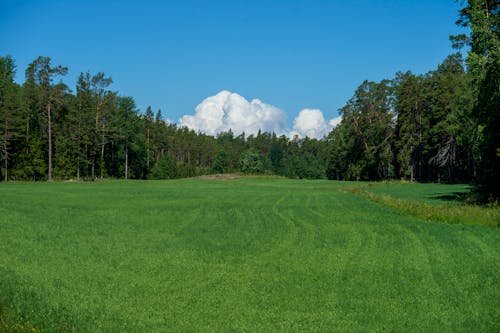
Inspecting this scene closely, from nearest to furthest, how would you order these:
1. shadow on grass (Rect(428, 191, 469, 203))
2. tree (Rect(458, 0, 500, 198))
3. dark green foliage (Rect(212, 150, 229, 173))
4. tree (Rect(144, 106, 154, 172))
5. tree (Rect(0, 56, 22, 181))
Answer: tree (Rect(458, 0, 500, 198))
shadow on grass (Rect(428, 191, 469, 203))
tree (Rect(0, 56, 22, 181))
tree (Rect(144, 106, 154, 172))
dark green foliage (Rect(212, 150, 229, 173))

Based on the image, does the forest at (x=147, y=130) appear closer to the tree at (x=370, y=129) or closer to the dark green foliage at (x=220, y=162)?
the tree at (x=370, y=129)

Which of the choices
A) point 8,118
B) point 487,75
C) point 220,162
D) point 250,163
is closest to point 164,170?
point 250,163

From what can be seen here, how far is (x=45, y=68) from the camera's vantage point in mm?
72625

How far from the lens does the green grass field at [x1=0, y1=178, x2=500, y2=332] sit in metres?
8.58

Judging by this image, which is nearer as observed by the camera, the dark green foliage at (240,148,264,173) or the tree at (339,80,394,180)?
the tree at (339,80,394,180)

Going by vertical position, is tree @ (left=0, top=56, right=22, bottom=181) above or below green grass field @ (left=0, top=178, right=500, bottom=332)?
above

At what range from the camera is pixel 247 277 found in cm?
1159

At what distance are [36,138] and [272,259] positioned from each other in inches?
3051

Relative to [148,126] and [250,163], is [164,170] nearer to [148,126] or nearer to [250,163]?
[148,126]

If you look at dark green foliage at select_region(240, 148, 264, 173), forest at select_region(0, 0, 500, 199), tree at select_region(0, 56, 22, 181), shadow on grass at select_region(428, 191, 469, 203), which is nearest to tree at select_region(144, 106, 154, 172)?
forest at select_region(0, 0, 500, 199)

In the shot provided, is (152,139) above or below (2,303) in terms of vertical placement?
above

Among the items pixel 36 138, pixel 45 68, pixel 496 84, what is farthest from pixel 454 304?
pixel 36 138

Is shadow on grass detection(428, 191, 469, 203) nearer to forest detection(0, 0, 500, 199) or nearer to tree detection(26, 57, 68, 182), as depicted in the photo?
forest detection(0, 0, 500, 199)

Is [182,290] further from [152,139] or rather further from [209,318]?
[152,139]
